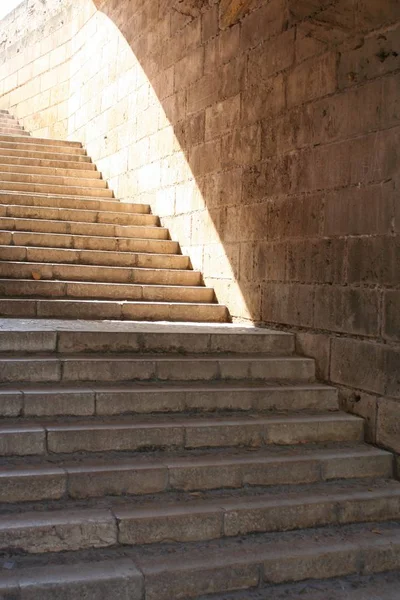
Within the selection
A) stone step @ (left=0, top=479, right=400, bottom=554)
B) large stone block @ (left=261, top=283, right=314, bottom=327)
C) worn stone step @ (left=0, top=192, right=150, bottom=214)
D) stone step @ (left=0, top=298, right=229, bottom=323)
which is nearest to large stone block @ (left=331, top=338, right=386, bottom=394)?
large stone block @ (left=261, top=283, right=314, bottom=327)

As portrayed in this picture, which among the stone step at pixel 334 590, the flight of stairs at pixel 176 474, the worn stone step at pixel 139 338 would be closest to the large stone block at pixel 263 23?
the worn stone step at pixel 139 338

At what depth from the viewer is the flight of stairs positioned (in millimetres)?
3332

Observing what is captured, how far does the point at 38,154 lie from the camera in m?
9.79

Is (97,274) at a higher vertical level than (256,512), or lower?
higher

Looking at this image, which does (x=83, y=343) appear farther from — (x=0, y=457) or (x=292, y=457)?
(x=292, y=457)

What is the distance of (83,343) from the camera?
4863 millimetres

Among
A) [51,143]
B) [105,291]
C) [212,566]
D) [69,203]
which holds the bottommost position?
[212,566]

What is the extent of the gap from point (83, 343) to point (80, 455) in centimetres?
107

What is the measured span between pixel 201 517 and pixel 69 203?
5.15m

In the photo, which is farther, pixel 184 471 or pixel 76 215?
pixel 76 215

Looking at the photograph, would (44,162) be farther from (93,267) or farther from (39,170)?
(93,267)

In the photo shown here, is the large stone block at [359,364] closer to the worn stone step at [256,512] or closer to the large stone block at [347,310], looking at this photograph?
the large stone block at [347,310]

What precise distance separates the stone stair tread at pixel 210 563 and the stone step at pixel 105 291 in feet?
10.2

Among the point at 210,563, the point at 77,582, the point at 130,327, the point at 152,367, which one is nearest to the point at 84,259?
the point at 130,327
